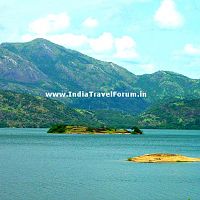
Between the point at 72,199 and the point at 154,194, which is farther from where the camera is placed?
the point at 154,194

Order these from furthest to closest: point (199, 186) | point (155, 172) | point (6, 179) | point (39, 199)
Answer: point (155, 172)
point (6, 179)
point (199, 186)
point (39, 199)

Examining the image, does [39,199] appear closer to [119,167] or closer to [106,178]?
[106,178]

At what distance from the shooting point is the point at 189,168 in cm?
18362

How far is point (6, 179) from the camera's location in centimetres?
15025

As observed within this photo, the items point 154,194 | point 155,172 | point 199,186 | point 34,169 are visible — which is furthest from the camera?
point 34,169

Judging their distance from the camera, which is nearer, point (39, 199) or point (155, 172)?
point (39, 199)

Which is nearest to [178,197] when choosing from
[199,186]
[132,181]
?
[199,186]

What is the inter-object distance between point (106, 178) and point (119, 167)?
35.8 metres

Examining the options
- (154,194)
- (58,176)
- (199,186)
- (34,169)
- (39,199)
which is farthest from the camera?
(34,169)

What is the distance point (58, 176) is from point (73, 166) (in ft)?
124

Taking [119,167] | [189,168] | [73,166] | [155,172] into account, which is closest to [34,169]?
[73,166]

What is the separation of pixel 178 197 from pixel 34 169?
7844 centimetres

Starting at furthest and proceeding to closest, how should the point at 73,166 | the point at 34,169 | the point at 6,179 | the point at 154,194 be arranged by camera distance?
the point at 73,166, the point at 34,169, the point at 6,179, the point at 154,194

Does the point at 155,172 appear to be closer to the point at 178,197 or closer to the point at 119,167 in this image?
the point at 119,167
